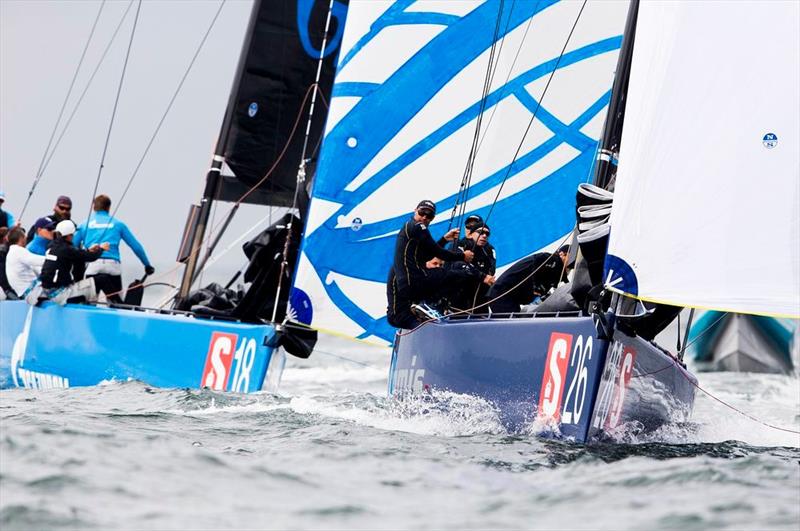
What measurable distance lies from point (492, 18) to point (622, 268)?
401cm

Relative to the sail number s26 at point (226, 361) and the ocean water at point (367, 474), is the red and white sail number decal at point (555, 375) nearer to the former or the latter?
the ocean water at point (367, 474)

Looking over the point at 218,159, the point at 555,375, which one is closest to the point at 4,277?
the point at 218,159

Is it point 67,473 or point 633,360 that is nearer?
point 67,473

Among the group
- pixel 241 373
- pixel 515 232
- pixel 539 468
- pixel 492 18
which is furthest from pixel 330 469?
pixel 492 18

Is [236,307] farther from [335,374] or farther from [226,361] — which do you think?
[335,374]

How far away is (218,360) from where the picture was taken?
7.38 m

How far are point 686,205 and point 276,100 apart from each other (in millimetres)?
5320

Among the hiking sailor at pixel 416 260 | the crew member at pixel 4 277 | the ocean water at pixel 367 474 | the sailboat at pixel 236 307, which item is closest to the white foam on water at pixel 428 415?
the ocean water at pixel 367 474

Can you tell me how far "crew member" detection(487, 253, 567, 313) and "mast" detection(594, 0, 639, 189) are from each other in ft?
1.74

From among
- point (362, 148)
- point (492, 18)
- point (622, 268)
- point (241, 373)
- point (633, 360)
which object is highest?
point (492, 18)

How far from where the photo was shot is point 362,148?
7.97 metres

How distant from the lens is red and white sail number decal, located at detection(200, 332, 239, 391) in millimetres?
7316

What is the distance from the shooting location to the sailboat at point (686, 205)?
4.18 m

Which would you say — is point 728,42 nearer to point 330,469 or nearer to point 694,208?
point 694,208
